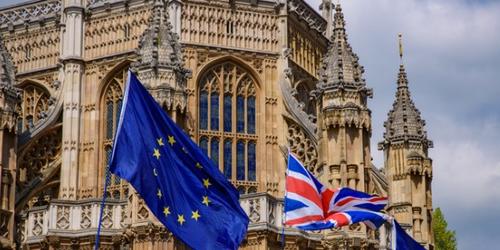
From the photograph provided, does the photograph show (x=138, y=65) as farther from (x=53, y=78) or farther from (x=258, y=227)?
(x=53, y=78)

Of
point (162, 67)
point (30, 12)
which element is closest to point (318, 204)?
point (162, 67)

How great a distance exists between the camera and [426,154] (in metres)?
42.2

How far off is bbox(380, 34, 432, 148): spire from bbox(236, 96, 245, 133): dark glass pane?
5285 millimetres

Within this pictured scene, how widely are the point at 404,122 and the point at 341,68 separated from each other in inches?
247

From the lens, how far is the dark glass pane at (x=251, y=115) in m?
42.6

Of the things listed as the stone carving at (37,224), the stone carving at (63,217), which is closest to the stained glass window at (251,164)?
the stone carving at (63,217)

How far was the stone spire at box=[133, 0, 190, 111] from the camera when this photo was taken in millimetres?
34406

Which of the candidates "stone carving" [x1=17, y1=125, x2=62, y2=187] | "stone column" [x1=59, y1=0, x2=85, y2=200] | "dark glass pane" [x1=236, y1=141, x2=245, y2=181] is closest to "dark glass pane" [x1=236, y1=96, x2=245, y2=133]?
"dark glass pane" [x1=236, y1=141, x2=245, y2=181]

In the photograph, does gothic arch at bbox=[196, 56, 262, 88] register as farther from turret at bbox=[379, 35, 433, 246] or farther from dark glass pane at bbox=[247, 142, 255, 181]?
turret at bbox=[379, 35, 433, 246]

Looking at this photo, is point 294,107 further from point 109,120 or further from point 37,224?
point 37,224

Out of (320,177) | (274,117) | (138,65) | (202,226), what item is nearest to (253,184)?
(274,117)

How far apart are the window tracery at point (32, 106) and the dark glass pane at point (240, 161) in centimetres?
794

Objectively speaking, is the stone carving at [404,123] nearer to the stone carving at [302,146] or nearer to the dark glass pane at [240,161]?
the stone carving at [302,146]

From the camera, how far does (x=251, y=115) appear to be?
140 ft
